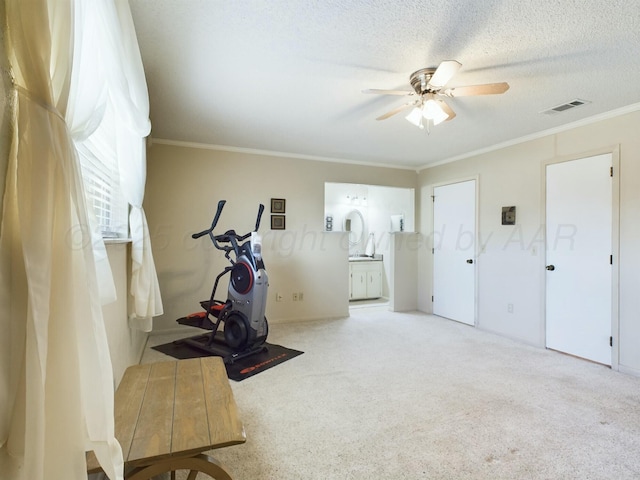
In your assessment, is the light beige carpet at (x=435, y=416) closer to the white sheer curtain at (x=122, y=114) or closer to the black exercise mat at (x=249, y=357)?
the black exercise mat at (x=249, y=357)

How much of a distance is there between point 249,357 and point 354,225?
4.36 metres

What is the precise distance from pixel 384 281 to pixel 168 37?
568 cm

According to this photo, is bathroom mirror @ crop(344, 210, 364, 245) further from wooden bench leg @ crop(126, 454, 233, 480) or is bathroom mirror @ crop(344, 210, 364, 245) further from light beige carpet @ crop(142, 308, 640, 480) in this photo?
wooden bench leg @ crop(126, 454, 233, 480)

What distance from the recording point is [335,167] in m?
5.08

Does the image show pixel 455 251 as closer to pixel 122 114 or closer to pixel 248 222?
pixel 248 222

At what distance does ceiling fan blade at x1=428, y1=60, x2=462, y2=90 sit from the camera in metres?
1.88

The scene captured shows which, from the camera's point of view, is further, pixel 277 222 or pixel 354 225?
pixel 354 225

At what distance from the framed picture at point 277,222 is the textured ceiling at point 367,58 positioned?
1.41 meters

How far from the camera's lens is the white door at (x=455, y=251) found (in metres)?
4.62

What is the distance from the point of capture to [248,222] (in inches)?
178

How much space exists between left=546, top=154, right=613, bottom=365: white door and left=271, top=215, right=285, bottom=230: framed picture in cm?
328

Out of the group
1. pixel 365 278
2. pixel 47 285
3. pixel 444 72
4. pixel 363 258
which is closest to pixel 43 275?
pixel 47 285

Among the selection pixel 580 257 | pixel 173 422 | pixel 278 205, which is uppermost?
pixel 278 205

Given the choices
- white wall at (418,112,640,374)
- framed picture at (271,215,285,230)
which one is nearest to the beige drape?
framed picture at (271,215,285,230)
